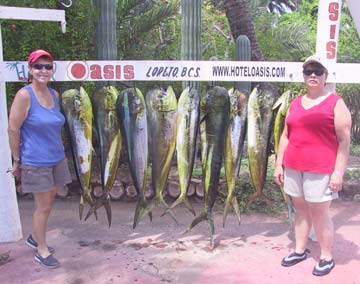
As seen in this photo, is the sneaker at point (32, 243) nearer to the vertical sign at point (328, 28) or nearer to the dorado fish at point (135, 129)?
the dorado fish at point (135, 129)

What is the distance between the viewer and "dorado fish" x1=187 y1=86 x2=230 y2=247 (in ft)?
12.6

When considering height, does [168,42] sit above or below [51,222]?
above

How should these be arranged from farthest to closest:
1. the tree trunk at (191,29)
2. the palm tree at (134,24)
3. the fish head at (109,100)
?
the palm tree at (134,24), the tree trunk at (191,29), the fish head at (109,100)

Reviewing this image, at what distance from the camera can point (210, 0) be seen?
49.8 ft

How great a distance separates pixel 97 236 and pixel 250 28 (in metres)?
4.87

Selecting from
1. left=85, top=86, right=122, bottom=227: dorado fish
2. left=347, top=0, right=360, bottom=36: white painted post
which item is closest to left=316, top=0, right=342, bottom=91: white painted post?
left=347, top=0, right=360, bottom=36: white painted post

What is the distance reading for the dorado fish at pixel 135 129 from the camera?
3854 mm

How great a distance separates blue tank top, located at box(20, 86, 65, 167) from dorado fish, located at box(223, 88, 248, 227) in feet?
4.94

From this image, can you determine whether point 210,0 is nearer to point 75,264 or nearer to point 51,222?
point 51,222

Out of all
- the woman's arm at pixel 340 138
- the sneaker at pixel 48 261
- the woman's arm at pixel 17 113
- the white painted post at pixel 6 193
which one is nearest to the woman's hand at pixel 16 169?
the woman's arm at pixel 17 113

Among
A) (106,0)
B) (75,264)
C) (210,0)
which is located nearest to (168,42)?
(210,0)

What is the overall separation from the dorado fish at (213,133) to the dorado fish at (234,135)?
65 mm

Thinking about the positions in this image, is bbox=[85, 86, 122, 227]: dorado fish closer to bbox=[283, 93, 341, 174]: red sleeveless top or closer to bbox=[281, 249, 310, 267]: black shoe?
bbox=[283, 93, 341, 174]: red sleeveless top

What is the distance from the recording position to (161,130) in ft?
13.0
